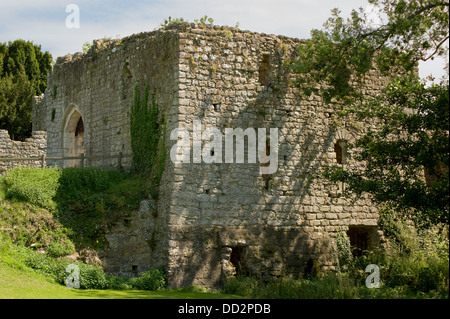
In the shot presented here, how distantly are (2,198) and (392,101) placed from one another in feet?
31.9

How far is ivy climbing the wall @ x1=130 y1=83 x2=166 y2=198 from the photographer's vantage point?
1609cm

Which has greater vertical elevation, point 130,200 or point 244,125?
point 244,125

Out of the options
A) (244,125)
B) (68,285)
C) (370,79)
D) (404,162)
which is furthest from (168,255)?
(370,79)

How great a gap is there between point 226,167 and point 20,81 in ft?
66.5

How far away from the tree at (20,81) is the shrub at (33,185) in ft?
53.3

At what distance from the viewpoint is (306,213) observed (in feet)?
56.8

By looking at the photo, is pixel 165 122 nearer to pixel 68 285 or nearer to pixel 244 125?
pixel 244 125

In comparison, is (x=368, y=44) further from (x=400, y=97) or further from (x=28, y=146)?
(x=28, y=146)

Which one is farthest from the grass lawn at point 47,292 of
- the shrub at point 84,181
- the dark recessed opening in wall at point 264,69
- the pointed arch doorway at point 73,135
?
the pointed arch doorway at point 73,135

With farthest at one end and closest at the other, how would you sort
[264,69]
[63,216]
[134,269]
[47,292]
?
[264,69] → [134,269] → [63,216] → [47,292]

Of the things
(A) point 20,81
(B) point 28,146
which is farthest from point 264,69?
(A) point 20,81

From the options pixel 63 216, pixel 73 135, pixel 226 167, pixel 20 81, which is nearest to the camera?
pixel 63 216

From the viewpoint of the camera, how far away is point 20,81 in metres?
32.8

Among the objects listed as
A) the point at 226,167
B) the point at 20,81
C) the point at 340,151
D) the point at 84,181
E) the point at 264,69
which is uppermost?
Result: the point at 20,81
